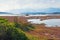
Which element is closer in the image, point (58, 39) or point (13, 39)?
point (13, 39)

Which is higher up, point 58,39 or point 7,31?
point 7,31

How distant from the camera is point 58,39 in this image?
22.4m

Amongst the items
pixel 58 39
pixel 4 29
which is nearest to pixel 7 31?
pixel 4 29

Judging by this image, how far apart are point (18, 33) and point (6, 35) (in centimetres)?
108

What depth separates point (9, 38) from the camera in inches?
561

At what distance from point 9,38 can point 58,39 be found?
894 centimetres

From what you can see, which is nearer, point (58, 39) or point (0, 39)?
point (0, 39)

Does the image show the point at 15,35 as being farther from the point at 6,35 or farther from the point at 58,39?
the point at 58,39

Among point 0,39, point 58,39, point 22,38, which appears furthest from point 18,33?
point 58,39

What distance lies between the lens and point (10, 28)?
14.7 metres

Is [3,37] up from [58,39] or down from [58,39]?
up

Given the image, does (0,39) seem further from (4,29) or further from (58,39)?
(58,39)

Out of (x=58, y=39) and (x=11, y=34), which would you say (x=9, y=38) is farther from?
(x=58, y=39)

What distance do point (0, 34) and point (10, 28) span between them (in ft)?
2.71
